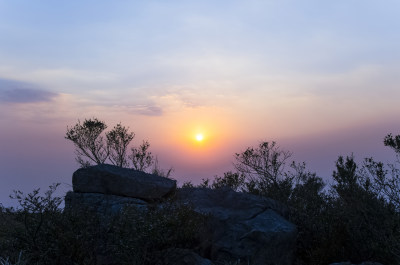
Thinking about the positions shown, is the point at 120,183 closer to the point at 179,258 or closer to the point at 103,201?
the point at 103,201

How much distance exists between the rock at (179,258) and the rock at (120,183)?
15.0ft

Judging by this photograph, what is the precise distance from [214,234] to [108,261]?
120 inches

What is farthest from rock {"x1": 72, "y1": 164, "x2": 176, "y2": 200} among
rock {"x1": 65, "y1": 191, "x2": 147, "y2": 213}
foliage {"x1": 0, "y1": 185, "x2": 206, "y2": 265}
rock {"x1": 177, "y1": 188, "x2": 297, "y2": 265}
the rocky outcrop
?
foliage {"x1": 0, "y1": 185, "x2": 206, "y2": 265}

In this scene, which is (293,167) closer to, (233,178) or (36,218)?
(233,178)

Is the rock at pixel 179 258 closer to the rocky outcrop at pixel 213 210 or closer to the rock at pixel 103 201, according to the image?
the rocky outcrop at pixel 213 210

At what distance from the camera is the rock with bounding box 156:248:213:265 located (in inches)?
412

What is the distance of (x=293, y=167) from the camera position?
72.4 feet

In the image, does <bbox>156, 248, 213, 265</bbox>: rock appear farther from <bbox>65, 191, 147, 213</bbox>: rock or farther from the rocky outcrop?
<bbox>65, 191, 147, 213</bbox>: rock

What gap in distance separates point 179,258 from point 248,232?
2.23 meters

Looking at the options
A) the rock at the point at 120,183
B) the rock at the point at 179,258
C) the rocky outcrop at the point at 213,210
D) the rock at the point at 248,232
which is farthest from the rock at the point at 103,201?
the rock at the point at 179,258

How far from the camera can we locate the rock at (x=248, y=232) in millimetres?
11562

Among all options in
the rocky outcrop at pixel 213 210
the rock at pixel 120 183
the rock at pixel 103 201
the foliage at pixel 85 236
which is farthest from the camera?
the rock at pixel 120 183

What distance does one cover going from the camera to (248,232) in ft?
38.9

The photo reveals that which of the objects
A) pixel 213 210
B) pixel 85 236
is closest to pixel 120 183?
pixel 213 210
